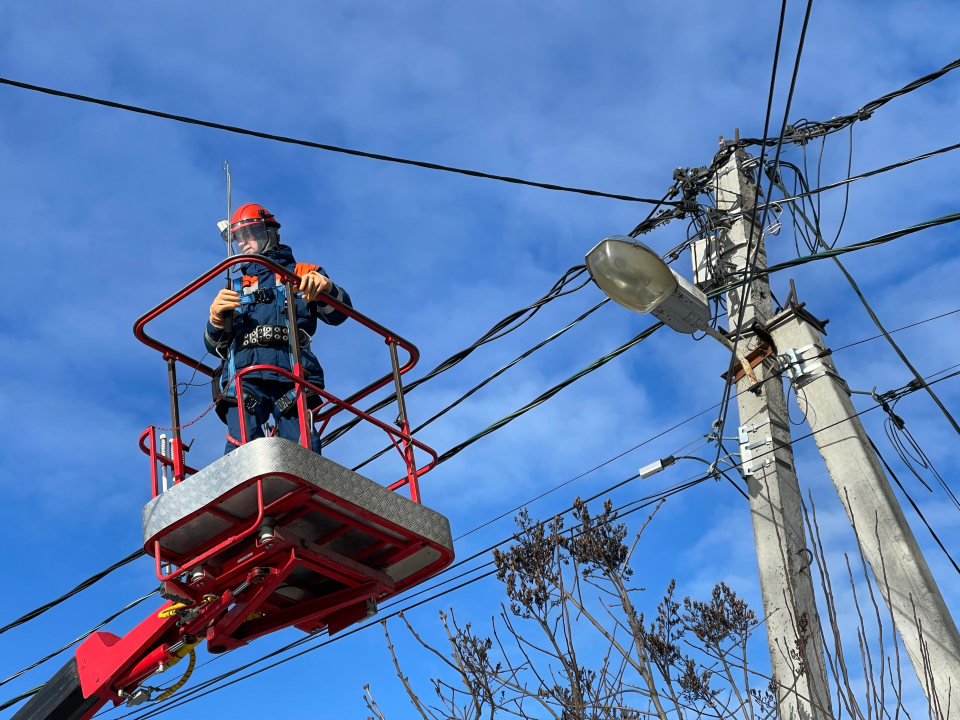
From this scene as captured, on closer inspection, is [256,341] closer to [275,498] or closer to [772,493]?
[275,498]

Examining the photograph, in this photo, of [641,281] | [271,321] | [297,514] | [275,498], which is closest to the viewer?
[275,498]

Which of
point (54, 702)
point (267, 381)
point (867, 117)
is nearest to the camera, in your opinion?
point (267, 381)

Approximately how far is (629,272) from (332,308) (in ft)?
6.47

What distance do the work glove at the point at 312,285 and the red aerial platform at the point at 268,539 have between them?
0.44 feet

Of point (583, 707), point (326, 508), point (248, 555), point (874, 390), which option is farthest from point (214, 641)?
point (874, 390)

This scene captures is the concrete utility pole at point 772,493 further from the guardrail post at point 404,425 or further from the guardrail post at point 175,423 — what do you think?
the guardrail post at point 175,423

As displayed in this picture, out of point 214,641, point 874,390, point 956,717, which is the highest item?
point 874,390

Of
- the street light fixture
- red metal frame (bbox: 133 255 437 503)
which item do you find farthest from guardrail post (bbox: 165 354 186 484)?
the street light fixture

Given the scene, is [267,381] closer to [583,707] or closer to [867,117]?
[583,707]

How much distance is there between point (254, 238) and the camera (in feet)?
24.5

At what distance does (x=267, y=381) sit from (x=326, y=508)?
1.02 meters

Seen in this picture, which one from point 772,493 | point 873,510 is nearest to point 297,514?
point 772,493

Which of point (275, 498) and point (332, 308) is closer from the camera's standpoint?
point (275, 498)

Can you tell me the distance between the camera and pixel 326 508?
20.4ft
